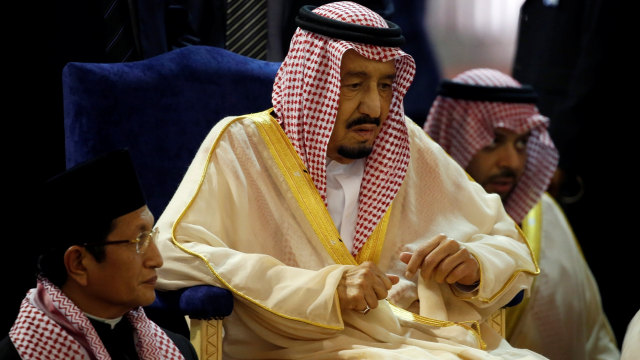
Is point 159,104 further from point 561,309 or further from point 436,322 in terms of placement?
point 561,309

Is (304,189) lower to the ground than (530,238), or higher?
higher

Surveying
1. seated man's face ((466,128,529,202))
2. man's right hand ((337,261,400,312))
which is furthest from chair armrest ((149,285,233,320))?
seated man's face ((466,128,529,202))

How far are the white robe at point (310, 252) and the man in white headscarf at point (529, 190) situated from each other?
98cm

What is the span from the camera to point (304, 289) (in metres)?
3.12

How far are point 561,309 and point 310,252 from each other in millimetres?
1725

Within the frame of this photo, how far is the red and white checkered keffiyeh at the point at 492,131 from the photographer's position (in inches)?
189

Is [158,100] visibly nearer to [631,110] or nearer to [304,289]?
[304,289]

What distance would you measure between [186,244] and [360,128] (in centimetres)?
78

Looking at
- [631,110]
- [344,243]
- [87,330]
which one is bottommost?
[631,110]

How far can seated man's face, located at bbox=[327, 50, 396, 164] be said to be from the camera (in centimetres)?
353

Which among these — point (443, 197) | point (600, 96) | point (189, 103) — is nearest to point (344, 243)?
point (443, 197)

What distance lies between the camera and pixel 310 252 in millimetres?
3414

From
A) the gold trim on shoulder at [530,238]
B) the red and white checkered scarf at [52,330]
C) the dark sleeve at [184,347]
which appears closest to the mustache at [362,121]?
the dark sleeve at [184,347]

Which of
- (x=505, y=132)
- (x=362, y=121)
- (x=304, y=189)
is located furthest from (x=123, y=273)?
(x=505, y=132)
